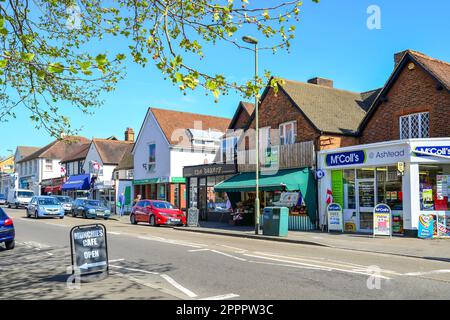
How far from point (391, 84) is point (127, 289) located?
16994mm

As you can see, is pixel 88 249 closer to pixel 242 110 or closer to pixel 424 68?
pixel 424 68

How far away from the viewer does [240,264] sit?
439 inches

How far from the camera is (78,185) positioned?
49.3m

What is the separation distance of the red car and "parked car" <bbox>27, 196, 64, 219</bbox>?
7137 millimetres

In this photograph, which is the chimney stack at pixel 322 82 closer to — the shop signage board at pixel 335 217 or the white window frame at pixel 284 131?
the white window frame at pixel 284 131

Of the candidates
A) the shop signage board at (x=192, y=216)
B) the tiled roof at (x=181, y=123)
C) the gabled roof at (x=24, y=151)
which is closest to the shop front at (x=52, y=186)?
the gabled roof at (x=24, y=151)

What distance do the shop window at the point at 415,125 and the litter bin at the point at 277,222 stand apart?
6.66 meters

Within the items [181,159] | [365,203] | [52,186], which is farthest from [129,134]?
[365,203]

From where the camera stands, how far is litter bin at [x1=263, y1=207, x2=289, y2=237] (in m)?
18.7

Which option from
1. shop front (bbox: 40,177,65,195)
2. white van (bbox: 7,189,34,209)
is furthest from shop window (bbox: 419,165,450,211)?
shop front (bbox: 40,177,65,195)

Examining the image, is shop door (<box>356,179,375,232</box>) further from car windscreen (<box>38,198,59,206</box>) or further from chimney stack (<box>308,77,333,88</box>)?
car windscreen (<box>38,198,59,206</box>)

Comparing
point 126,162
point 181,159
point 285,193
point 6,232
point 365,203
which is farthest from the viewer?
point 126,162

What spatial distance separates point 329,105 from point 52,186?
44855mm

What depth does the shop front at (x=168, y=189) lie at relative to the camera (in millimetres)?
35156
